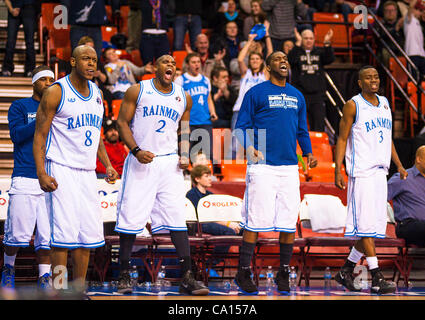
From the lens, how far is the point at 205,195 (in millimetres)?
9211

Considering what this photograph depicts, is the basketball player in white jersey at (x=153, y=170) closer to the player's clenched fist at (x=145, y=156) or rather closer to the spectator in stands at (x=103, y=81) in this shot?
the player's clenched fist at (x=145, y=156)

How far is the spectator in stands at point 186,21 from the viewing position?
1310 centimetres

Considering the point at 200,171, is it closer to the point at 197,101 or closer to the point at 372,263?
the point at 197,101

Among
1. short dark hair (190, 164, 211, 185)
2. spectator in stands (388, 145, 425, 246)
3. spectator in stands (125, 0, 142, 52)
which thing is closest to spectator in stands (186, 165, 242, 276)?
short dark hair (190, 164, 211, 185)

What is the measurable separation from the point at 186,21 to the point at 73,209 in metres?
8.12

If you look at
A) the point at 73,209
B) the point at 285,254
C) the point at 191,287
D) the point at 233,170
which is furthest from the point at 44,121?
the point at 233,170

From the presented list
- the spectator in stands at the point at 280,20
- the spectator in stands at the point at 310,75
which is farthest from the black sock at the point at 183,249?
the spectator in stands at the point at 280,20

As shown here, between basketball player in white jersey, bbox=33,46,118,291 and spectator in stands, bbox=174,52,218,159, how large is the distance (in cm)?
497

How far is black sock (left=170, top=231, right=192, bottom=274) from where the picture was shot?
663cm

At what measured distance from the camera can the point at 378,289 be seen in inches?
283

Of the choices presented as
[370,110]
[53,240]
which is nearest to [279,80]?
[370,110]

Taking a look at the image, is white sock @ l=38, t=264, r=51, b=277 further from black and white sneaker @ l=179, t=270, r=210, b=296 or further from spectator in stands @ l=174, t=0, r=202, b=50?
spectator in stands @ l=174, t=0, r=202, b=50

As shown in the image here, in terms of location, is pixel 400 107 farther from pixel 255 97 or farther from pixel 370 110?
pixel 255 97
